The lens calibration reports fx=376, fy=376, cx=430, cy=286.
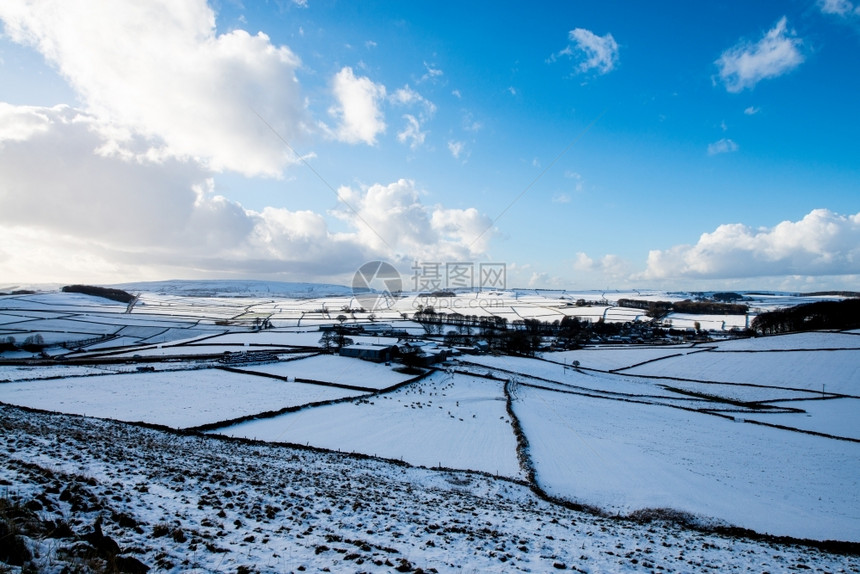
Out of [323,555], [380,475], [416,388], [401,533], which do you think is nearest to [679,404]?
[416,388]

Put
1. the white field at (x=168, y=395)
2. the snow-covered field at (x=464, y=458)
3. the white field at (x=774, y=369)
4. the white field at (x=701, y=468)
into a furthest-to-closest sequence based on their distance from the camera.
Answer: the white field at (x=774, y=369) < the white field at (x=168, y=395) < the white field at (x=701, y=468) < the snow-covered field at (x=464, y=458)

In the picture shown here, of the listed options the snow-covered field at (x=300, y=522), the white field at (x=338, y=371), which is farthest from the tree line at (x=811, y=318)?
the snow-covered field at (x=300, y=522)

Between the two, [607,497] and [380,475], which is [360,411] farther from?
[607,497]

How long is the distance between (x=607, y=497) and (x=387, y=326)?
78629mm

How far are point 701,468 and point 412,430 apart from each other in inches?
607

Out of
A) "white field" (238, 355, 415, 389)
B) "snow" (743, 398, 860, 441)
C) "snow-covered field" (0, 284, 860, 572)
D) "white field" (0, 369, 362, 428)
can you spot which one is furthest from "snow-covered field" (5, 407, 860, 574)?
"snow" (743, 398, 860, 441)

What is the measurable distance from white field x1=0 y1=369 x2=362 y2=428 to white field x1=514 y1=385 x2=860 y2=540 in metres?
18.2

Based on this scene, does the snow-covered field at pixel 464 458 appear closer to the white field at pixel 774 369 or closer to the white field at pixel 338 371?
the white field at pixel 338 371

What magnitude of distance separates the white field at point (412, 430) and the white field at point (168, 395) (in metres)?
3.00

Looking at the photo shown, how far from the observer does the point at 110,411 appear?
22.0 metres

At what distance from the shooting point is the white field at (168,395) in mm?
22078

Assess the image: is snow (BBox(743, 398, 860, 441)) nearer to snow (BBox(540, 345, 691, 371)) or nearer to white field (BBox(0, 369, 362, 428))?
snow (BBox(540, 345, 691, 371))

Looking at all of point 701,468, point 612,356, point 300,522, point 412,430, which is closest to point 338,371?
point 412,430

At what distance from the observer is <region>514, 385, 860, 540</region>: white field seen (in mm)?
14664
